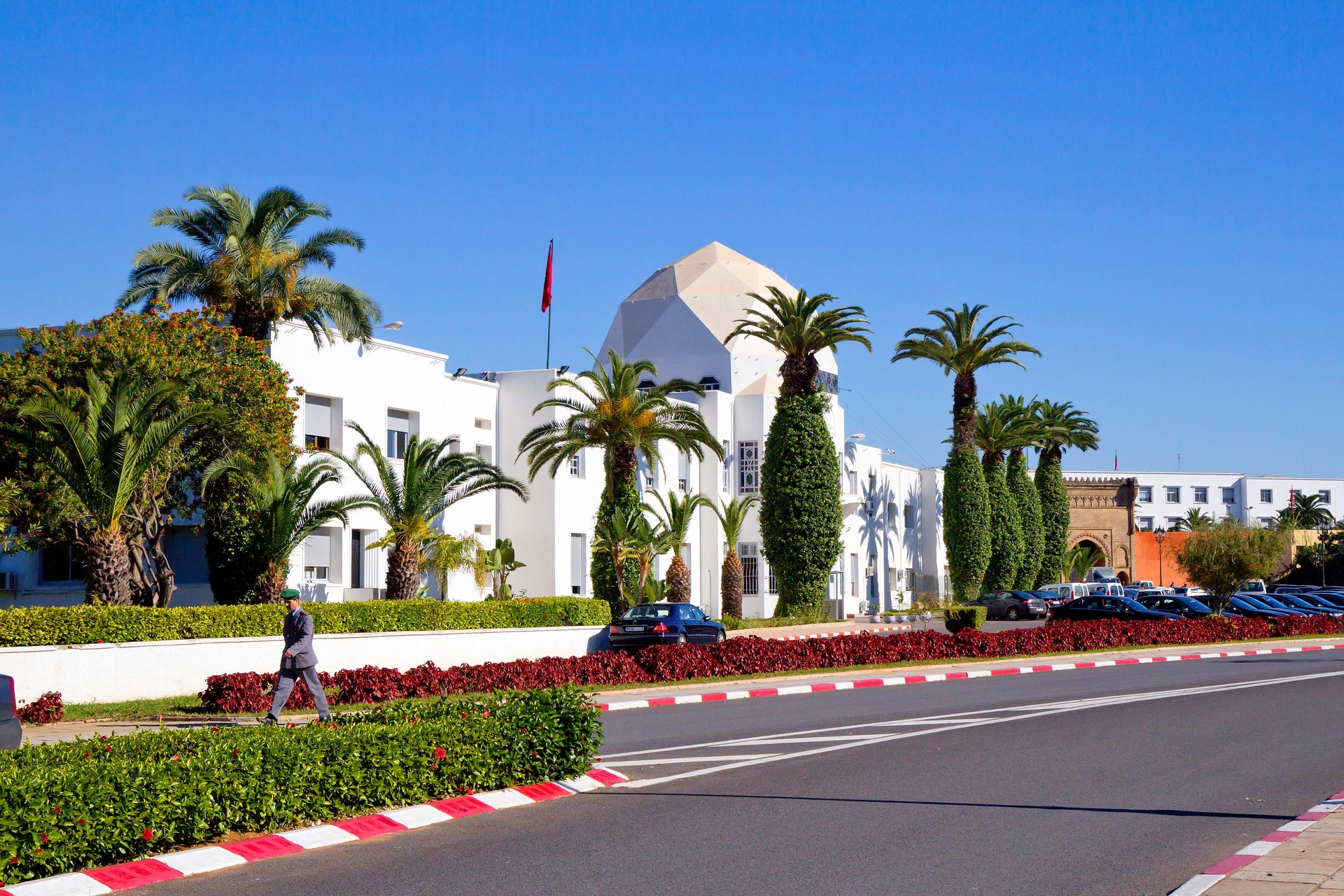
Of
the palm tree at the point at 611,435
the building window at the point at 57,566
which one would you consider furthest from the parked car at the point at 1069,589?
the building window at the point at 57,566

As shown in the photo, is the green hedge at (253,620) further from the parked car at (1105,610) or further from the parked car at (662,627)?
the parked car at (1105,610)

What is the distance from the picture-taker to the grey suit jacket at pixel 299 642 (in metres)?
15.3

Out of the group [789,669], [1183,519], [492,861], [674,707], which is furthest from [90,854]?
[1183,519]

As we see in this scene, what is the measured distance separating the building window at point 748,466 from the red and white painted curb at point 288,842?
39.7 meters

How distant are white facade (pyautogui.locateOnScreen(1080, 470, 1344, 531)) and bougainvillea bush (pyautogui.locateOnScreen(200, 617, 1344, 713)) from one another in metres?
76.2

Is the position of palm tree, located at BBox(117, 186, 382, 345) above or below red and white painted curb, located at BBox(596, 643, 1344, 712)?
above

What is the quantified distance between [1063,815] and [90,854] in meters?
6.93

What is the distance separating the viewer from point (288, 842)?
8.56 metres

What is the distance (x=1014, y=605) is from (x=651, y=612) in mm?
30193

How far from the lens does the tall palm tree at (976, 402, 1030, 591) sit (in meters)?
60.0

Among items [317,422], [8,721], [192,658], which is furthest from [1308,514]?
[8,721]

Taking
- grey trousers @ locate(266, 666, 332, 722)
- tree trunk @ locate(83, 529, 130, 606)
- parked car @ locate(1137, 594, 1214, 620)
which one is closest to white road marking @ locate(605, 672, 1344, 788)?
grey trousers @ locate(266, 666, 332, 722)

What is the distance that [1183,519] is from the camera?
107375 mm

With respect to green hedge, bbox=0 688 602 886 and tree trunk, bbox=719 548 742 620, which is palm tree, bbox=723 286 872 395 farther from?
green hedge, bbox=0 688 602 886
